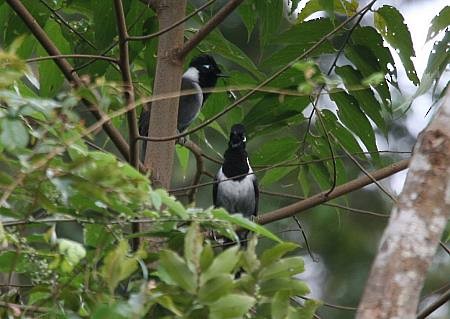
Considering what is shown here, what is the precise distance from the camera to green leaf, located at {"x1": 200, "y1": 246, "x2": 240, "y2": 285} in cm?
178

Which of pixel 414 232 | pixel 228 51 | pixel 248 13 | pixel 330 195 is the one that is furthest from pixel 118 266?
pixel 248 13

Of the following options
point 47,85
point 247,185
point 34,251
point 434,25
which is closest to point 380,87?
point 434,25

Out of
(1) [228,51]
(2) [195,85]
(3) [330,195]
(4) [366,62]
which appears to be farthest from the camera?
(2) [195,85]

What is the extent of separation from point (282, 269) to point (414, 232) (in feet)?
0.80

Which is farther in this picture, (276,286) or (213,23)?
(213,23)

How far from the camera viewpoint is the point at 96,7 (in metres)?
2.99

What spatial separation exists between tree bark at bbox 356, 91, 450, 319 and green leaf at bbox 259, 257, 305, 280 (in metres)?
0.16

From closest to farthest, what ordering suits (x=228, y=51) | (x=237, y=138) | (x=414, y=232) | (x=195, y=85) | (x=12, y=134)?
(x=12, y=134) → (x=414, y=232) → (x=228, y=51) → (x=237, y=138) → (x=195, y=85)

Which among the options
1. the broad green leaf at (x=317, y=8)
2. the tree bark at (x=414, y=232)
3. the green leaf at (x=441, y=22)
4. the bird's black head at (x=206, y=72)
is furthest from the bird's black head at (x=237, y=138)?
the tree bark at (x=414, y=232)

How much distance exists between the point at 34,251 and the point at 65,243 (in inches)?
5.2

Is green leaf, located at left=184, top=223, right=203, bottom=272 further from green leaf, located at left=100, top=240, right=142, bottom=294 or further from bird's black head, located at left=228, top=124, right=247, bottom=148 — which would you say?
bird's black head, located at left=228, top=124, right=247, bottom=148

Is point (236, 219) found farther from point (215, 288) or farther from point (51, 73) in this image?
point (51, 73)

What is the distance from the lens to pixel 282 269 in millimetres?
1973

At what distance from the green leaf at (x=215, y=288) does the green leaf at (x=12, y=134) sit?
1.22ft
